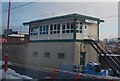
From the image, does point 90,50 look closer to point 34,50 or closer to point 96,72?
point 96,72

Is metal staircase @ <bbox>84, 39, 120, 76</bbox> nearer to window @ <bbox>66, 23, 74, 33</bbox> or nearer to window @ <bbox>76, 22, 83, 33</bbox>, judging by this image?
window @ <bbox>76, 22, 83, 33</bbox>

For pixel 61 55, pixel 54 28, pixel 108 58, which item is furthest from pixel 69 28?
pixel 108 58

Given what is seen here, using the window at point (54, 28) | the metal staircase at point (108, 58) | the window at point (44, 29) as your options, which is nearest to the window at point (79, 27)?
the metal staircase at point (108, 58)

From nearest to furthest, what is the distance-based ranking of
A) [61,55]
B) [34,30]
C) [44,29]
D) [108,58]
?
[108,58] → [61,55] → [44,29] → [34,30]

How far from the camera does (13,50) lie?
37688 mm

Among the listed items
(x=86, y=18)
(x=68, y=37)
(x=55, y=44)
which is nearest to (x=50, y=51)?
(x=55, y=44)

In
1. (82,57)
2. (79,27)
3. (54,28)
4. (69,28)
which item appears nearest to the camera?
(82,57)

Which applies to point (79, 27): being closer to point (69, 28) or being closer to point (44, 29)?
point (69, 28)

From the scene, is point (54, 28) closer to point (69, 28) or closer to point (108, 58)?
Result: point (69, 28)

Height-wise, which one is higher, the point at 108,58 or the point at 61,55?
the point at 61,55

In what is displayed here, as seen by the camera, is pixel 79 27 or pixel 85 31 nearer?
pixel 79 27

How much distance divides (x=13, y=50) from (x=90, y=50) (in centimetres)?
1450

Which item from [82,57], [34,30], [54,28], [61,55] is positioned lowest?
[82,57]

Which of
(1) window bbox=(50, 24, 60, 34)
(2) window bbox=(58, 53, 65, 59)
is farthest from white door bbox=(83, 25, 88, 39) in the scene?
(1) window bbox=(50, 24, 60, 34)
